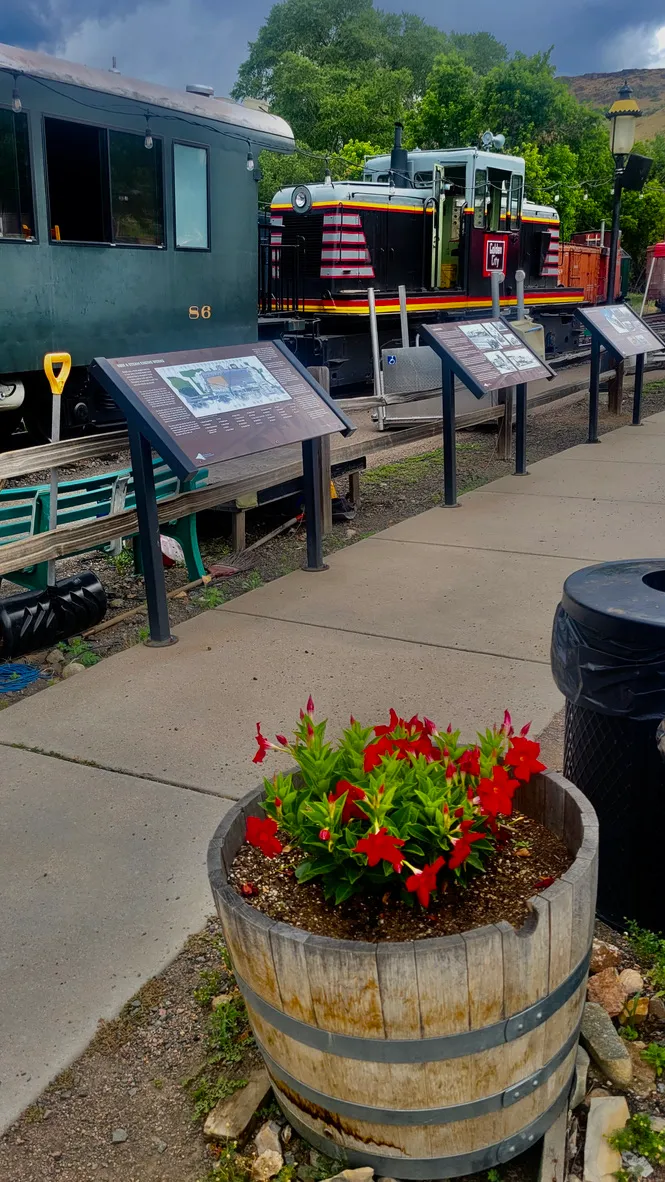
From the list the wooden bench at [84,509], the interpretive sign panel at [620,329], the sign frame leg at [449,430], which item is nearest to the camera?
the wooden bench at [84,509]

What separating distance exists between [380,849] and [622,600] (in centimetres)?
120

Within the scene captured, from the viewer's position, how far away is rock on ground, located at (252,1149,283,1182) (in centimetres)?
205

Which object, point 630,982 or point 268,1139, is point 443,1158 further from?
point 630,982

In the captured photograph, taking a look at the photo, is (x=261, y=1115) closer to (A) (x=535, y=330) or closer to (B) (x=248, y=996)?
(B) (x=248, y=996)

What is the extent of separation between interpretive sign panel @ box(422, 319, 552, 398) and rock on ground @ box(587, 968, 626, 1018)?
5.73 metres

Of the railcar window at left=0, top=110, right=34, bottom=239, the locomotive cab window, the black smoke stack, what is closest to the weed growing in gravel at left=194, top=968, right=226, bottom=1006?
the railcar window at left=0, top=110, right=34, bottom=239

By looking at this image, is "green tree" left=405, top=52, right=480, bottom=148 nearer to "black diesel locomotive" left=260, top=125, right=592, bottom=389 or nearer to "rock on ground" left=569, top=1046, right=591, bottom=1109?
"black diesel locomotive" left=260, top=125, right=592, bottom=389

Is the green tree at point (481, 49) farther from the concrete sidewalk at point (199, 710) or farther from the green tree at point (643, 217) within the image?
the concrete sidewalk at point (199, 710)

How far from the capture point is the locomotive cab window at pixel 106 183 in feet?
32.4

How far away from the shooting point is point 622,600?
Answer: 2.71m

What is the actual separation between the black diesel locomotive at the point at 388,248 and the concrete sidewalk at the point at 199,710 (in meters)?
8.19

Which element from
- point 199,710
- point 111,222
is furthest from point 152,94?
point 199,710

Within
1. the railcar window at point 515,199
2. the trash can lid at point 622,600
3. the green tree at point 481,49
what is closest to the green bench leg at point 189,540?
the trash can lid at point 622,600

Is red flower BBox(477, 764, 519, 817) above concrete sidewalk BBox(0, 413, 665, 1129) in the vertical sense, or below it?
above
